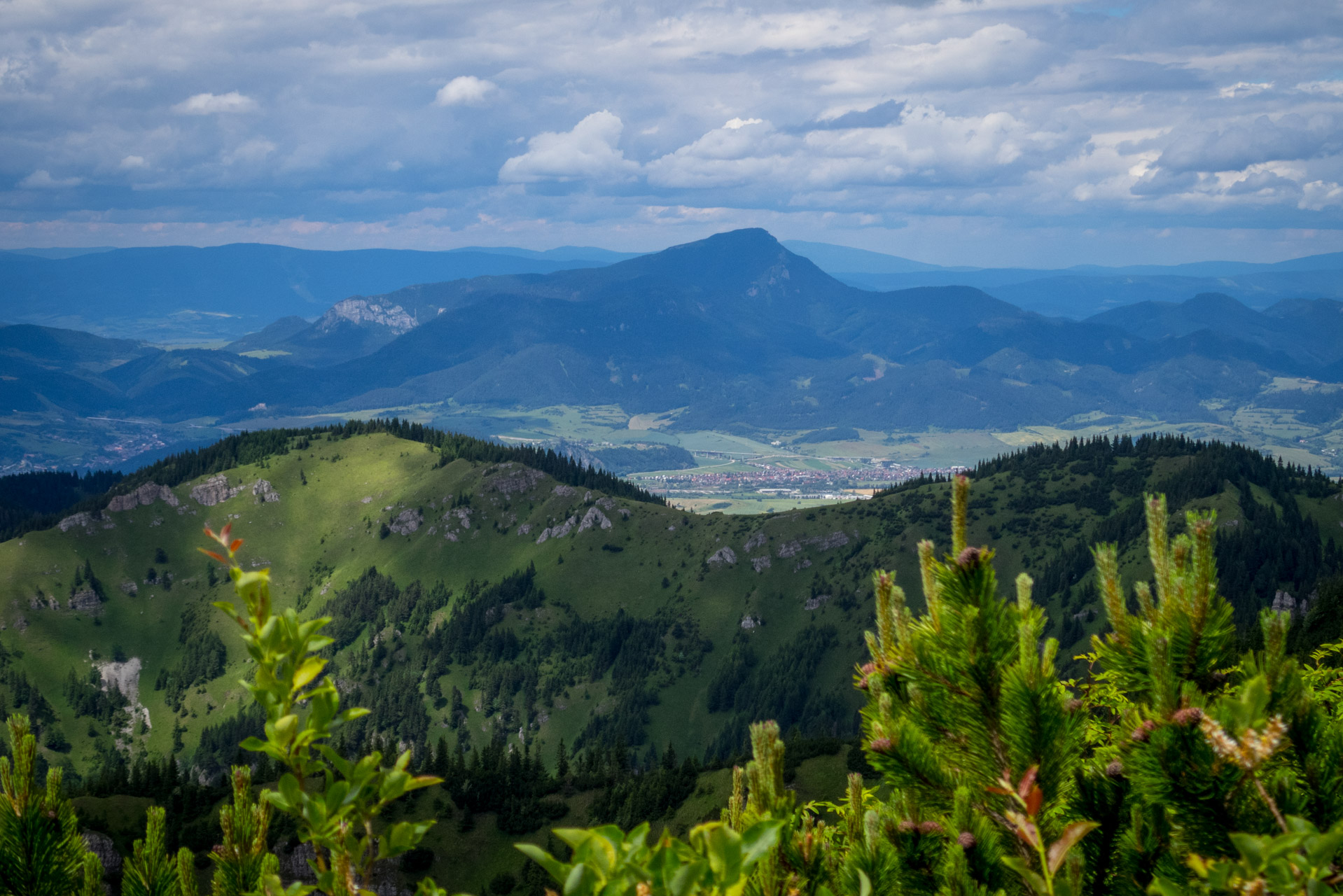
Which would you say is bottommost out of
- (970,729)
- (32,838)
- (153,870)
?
(153,870)

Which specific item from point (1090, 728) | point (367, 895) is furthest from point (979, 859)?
point (1090, 728)

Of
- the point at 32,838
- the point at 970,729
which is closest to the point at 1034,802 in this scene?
the point at 970,729

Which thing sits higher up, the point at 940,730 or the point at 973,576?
the point at 973,576

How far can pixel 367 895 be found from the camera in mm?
6668

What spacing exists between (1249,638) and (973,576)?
7.03m

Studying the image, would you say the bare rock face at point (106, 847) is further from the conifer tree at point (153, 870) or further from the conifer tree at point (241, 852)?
the conifer tree at point (241, 852)

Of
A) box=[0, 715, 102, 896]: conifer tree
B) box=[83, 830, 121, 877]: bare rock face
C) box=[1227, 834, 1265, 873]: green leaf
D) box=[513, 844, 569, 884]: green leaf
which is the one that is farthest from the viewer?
box=[83, 830, 121, 877]: bare rock face

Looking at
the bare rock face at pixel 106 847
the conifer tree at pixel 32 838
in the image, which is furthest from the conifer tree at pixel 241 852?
the bare rock face at pixel 106 847

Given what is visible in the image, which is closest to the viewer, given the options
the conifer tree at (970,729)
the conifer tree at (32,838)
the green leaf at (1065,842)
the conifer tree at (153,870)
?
the green leaf at (1065,842)

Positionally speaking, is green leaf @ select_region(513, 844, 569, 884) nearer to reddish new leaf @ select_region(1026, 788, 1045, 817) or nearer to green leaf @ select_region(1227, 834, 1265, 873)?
reddish new leaf @ select_region(1026, 788, 1045, 817)

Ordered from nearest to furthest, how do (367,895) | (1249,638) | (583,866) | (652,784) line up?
(583,866) → (367,895) → (1249,638) → (652,784)

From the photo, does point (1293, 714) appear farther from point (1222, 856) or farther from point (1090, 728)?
point (1090, 728)

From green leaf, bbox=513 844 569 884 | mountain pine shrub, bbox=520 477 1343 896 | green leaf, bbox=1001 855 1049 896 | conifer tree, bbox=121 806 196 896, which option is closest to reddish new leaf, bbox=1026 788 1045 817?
mountain pine shrub, bbox=520 477 1343 896

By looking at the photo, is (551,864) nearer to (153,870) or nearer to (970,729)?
(970,729)
